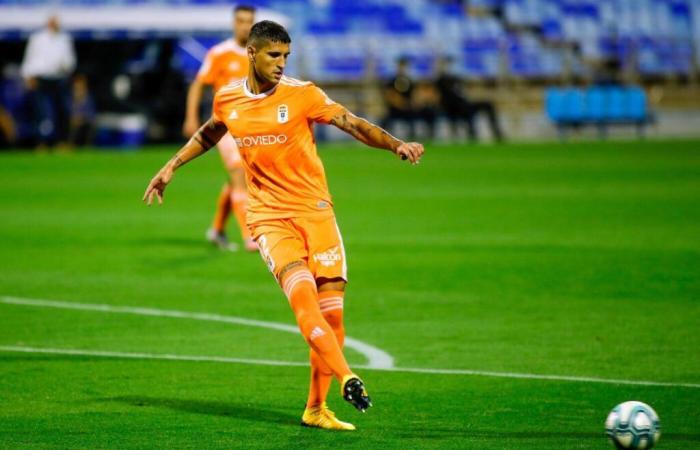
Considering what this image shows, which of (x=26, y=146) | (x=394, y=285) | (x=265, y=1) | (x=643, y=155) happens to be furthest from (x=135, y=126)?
(x=394, y=285)

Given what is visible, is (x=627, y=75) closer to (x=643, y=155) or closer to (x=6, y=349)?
(x=643, y=155)

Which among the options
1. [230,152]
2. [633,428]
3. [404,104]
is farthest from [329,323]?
[404,104]

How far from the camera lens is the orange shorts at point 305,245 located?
7527mm

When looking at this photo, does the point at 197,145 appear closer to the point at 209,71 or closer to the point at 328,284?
the point at 328,284

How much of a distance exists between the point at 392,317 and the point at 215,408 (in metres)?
3.46

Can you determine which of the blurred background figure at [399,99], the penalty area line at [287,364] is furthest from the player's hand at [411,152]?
the blurred background figure at [399,99]

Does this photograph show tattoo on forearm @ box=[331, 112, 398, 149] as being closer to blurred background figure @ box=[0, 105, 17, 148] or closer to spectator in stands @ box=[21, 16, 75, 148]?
spectator in stands @ box=[21, 16, 75, 148]

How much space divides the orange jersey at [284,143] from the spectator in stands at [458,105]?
26325 mm

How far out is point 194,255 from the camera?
15.3 metres

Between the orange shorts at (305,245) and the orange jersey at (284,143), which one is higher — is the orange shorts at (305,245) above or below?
below

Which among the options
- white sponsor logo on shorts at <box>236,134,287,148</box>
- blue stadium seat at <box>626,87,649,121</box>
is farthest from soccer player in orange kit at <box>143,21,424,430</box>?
blue stadium seat at <box>626,87,649,121</box>

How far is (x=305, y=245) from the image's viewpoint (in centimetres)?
762

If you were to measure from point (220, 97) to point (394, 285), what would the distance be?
A: 554 centimetres

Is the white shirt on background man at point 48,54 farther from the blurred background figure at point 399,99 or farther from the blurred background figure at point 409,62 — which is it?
the blurred background figure at point 399,99
